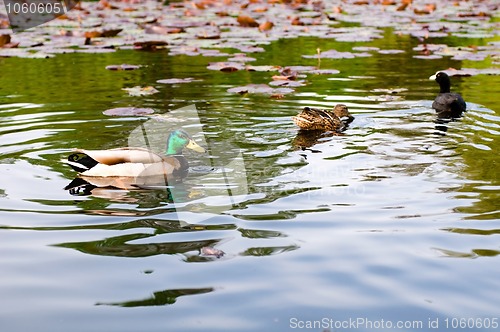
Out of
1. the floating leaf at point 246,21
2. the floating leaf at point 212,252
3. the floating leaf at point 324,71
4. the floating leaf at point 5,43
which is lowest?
the floating leaf at point 324,71

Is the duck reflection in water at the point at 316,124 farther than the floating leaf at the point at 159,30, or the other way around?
the floating leaf at the point at 159,30

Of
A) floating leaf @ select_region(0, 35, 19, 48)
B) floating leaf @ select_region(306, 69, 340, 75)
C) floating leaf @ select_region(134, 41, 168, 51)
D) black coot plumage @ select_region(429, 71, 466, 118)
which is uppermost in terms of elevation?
floating leaf @ select_region(0, 35, 19, 48)

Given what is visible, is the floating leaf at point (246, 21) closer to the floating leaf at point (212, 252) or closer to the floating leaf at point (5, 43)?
the floating leaf at point (5, 43)

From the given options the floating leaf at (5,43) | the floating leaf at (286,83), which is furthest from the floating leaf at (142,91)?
the floating leaf at (5,43)

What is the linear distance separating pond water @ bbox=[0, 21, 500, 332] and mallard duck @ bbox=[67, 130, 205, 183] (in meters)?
0.17

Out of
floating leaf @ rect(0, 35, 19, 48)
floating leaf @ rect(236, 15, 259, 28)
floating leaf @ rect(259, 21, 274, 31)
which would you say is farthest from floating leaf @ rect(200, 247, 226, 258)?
floating leaf @ rect(236, 15, 259, 28)

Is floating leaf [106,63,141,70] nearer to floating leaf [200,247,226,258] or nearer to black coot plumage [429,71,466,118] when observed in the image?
black coot plumage [429,71,466,118]

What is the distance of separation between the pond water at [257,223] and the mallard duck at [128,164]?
171 mm

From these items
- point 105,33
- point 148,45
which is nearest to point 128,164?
point 148,45

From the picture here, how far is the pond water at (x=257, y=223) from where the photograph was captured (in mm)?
3910

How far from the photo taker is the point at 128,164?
257 inches

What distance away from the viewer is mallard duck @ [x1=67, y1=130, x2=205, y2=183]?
21.3 ft

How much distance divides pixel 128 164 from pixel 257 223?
1.77 metres

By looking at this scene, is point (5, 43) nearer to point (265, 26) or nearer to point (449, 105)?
point (265, 26)
